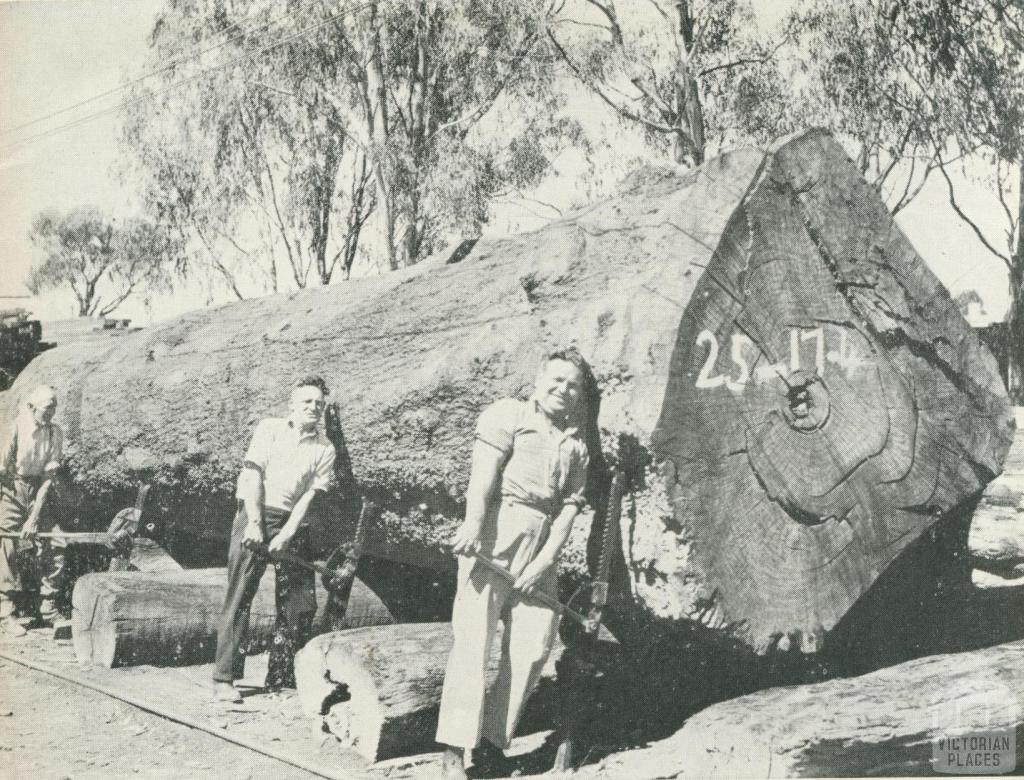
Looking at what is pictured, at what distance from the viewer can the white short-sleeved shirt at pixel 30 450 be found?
21.5 feet

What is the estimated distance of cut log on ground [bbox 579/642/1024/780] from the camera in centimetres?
328

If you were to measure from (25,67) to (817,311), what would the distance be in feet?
11.7

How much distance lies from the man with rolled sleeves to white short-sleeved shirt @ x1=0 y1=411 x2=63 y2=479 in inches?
161

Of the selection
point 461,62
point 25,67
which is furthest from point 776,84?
point 25,67

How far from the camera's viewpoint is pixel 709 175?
12.9ft

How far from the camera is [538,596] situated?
3623 millimetres

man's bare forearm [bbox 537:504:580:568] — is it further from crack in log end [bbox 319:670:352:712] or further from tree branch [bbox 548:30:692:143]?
tree branch [bbox 548:30:692:143]

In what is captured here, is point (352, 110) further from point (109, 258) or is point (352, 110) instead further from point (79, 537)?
point (79, 537)

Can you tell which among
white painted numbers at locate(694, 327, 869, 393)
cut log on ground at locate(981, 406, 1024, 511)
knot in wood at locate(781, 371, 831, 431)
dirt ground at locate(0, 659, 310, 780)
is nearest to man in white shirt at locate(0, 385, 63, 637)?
dirt ground at locate(0, 659, 310, 780)

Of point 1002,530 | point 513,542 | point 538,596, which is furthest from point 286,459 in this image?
point 1002,530

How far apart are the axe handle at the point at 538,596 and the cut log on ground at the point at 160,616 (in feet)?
5.62

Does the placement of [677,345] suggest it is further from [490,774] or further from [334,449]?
[334,449]

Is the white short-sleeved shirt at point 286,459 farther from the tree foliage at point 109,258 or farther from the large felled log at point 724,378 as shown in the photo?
the tree foliage at point 109,258

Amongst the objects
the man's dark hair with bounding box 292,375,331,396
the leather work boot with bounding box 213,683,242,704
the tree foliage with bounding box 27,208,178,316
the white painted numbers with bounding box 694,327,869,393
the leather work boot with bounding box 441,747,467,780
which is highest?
the tree foliage with bounding box 27,208,178,316
